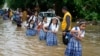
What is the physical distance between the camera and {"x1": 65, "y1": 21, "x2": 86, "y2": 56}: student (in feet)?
34.2

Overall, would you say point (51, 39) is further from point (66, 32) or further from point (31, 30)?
point (31, 30)

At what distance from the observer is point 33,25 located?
794 inches

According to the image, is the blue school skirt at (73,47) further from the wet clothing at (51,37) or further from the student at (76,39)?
the wet clothing at (51,37)

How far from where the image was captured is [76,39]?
10.7 meters

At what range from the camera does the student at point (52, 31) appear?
14891 millimetres

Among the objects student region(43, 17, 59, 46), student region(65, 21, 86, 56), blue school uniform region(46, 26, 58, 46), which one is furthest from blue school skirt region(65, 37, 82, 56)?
blue school uniform region(46, 26, 58, 46)

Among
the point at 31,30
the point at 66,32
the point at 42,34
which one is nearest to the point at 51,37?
the point at 42,34

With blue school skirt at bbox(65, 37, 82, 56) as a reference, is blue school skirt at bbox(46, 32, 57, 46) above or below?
above

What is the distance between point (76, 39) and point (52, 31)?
4464 millimetres

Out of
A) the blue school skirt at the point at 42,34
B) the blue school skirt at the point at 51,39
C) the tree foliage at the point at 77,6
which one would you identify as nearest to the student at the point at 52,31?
the blue school skirt at the point at 51,39

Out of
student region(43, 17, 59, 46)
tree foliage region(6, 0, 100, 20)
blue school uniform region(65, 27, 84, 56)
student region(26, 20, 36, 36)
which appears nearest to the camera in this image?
blue school uniform region(65, 27, 84, 56)

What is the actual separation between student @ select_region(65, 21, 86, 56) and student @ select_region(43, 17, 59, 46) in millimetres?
3875

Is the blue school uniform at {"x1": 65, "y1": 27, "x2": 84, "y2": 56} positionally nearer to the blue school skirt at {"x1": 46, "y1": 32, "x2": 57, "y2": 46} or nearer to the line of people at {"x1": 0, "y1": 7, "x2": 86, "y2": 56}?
the line of people at {"x1": 0, "y1": 7, "x2": 86, "y2": 56}

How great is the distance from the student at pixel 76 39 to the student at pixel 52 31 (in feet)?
12.7
